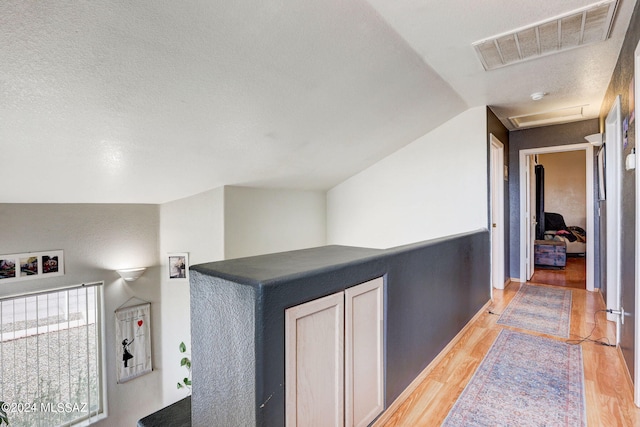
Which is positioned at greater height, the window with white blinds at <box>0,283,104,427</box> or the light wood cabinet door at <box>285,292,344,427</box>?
the light wood cabinet door at <box>285,292,344,427</box>

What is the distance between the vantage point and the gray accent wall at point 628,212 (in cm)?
183

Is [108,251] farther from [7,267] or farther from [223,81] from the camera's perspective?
[223,81]

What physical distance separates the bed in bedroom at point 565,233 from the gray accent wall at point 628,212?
416 cm

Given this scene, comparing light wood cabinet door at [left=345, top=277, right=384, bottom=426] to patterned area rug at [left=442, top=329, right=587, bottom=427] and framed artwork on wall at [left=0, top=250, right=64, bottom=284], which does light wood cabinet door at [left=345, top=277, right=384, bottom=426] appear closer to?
patterned area rug at [left=442, top=329, right=587, bottom=427]

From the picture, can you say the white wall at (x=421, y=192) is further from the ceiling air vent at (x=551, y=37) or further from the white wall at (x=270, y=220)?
the ceiling air vent at (x=551, y=37)

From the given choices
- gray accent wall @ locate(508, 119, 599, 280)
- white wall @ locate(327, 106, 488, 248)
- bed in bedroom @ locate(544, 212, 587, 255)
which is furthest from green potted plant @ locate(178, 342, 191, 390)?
bed in bedroom @ locate(544, 212, 587, 255)

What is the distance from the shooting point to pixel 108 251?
3.50 meters

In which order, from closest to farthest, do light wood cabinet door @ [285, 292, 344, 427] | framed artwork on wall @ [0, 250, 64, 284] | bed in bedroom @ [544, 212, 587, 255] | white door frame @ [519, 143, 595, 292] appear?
light wood cabinet door @ [285, 292, 344, 427], framed artwork on wall @ [0, 250, 64, 284], white door frame @ [519, 143, 595, 292], bed in bedroom @ [544, 212, 587, 255]

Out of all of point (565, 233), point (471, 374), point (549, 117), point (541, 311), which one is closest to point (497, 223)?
point (541, 311)

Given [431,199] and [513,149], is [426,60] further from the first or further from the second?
[513,149]

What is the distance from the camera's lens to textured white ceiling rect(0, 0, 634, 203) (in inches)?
59.1

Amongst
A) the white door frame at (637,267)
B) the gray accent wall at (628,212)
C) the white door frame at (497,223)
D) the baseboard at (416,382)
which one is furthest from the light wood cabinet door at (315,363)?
the white door frame at (497,223)

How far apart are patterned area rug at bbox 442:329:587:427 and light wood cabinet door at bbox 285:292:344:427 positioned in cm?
78
